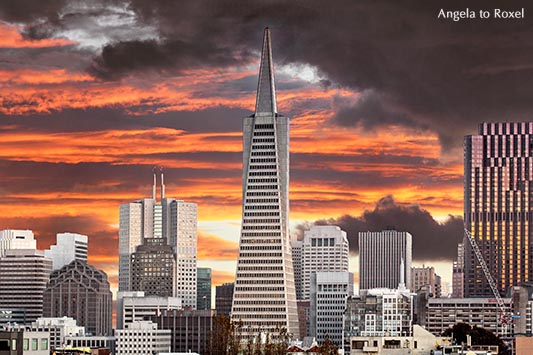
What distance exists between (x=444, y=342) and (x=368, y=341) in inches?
287

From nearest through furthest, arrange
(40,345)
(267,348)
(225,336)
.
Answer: (40,345) → (267,348) → (225,336)

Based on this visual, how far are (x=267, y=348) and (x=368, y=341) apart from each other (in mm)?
9450

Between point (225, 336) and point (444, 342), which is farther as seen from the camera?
point (225, 336)

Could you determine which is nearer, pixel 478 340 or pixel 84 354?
pixel 84 354

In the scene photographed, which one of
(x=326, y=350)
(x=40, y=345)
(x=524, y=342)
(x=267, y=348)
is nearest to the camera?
(x=40, y=345)

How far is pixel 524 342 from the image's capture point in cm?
12700

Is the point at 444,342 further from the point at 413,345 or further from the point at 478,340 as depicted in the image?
the point at 478,340

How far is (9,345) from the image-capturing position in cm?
8331

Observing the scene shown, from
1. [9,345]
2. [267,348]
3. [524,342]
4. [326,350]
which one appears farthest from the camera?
[267,348]

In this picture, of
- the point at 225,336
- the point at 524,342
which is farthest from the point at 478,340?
the point at 524,342

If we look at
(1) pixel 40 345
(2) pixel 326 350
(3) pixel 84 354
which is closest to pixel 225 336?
(3) pixel 84 354

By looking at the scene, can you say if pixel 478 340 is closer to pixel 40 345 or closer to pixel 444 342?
pixel 444 342

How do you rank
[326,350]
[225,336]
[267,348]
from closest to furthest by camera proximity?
[326,350] < [267,348] < [225,336]

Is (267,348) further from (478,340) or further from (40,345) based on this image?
(40,345)
